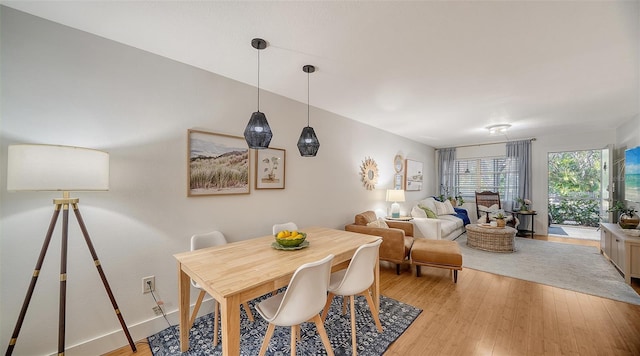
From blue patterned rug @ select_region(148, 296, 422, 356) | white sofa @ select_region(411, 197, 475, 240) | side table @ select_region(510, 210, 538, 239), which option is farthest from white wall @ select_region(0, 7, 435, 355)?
side table @ select_region(510, 210, 538, 239)

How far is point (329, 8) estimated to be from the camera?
1484 millimetres

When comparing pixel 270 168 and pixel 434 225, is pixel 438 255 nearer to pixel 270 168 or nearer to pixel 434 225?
pixel 434 225

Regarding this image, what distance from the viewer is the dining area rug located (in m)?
2.84

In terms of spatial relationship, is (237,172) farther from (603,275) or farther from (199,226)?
(603,275)

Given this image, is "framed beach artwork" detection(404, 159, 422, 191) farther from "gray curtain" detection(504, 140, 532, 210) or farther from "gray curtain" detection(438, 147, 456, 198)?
"gray curtain" detection(504, 140, 532, 210)

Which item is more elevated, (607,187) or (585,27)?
(585,27)

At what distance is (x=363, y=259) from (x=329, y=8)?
1.74 meters

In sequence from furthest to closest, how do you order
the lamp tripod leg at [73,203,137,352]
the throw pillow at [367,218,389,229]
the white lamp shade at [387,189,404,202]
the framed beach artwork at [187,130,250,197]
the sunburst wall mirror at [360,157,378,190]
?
the white lamp shade at [387,189,404,202]
the sunburst wall mirror at [360,157,378,190]
the throw pillow at [367,218,389,229]
the framed beach artwork at [187,130,250,197]
the lamp tripod leg at [73,203,137,352]

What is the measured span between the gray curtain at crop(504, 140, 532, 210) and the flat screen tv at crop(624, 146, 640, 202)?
2.00 metres

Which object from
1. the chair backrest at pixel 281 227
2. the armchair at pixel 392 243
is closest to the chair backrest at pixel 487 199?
the armchair at pixel 392 243

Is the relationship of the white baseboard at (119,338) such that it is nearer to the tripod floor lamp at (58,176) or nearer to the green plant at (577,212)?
the tripod floor lamp at (58,176)

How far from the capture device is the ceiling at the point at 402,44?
4.93 feet

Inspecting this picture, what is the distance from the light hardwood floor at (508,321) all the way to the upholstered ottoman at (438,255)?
0.75 ft

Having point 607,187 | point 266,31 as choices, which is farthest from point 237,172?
point 607,187
